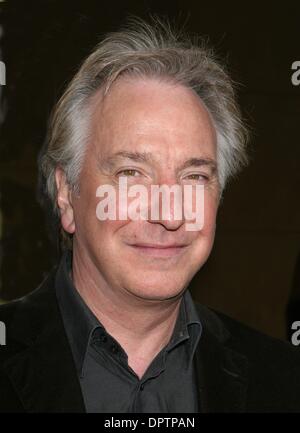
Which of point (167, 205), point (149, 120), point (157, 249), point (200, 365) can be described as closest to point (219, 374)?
point (200, 365)

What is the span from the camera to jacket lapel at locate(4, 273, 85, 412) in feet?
4.50

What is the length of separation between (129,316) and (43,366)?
0.88ft

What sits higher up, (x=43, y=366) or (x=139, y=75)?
(x=139, y=75)

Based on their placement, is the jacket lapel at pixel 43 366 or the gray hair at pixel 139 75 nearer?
the jacket lapel at pixel 43 366

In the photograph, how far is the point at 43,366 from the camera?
1.40 metres

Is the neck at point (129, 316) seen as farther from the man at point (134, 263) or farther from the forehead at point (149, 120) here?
the forehead at point (149, 120)

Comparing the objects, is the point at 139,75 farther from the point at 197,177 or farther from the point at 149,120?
the point at 197,177

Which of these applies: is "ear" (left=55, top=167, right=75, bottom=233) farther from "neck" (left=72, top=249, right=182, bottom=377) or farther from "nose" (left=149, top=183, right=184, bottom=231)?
"nose" (left=149, top=183, right=184, bottom=231)

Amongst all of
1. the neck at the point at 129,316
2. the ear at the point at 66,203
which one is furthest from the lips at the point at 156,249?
the ear at the point at 66,203

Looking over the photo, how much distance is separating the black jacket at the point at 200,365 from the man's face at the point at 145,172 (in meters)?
0.21

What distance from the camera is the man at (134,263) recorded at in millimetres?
1432

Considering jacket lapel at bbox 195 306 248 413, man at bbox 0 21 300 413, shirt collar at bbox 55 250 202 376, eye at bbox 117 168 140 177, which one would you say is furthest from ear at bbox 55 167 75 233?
jacket lapel at bbox 195 306 248 413

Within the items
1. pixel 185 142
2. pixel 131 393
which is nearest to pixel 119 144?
pixel 185 142

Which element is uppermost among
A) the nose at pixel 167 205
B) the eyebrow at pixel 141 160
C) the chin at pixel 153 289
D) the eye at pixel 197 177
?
the eyebrow at pixel 141 160
